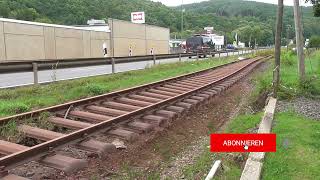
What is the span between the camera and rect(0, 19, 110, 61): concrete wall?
30.1 meters

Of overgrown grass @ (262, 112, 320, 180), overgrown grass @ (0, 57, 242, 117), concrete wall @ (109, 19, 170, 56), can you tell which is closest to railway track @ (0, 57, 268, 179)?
overgrown grass @ (0, 57, 242, 117)

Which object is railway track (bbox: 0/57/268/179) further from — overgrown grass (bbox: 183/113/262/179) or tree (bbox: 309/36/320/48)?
tree (bbox: 309/36/320/48)

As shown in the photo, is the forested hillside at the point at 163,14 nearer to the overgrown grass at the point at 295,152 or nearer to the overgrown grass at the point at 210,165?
the overgrown grass at the point at 295,152

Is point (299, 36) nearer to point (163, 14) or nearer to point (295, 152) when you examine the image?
point (295, 152)

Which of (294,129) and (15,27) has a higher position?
(15,27)

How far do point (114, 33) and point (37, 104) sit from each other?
35203 millimetres

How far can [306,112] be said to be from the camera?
12.1 m

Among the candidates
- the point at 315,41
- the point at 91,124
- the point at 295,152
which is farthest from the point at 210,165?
the point at 315,41

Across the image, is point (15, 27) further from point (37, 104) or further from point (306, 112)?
point (306, 112)

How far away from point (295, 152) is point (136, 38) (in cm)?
4430

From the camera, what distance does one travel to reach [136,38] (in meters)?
50.8

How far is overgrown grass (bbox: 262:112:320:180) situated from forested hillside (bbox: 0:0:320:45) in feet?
58.1

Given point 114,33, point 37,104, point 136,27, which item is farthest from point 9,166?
point 136,27

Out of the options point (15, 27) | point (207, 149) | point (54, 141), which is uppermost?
point (15, 27)
